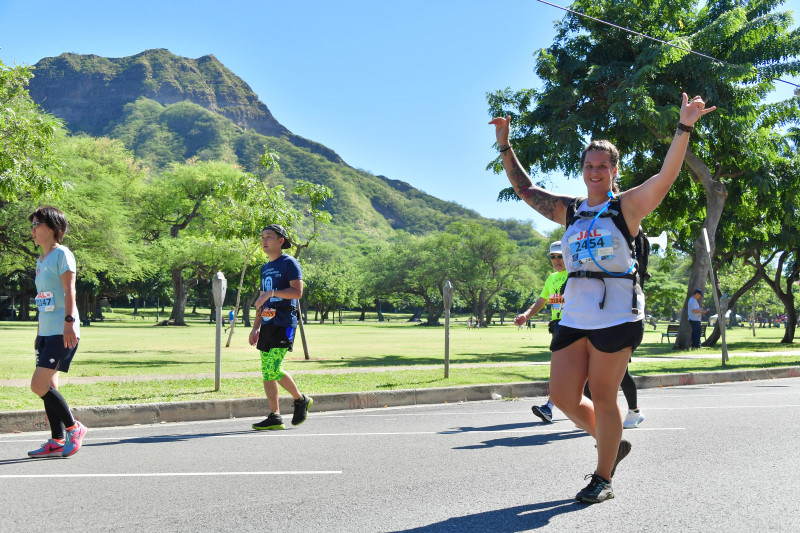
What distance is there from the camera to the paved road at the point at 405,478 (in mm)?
3654

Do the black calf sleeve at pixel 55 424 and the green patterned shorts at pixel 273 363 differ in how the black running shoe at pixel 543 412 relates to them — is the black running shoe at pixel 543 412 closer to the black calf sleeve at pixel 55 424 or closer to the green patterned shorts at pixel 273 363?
the green patterned shorts at pixel 273 363

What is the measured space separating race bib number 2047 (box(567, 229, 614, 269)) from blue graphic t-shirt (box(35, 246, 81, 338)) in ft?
12.3

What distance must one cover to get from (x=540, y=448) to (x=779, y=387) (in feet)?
24.8

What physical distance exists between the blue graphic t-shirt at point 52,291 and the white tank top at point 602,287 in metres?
3.77

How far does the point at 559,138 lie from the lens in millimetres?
18922

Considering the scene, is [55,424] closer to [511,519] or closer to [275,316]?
[275,316]

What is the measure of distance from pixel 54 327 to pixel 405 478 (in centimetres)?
291

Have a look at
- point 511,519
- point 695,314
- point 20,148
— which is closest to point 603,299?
point 511,519

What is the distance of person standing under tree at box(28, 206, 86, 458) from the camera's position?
530 cm

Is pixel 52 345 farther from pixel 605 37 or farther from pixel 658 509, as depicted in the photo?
pixel 605 37

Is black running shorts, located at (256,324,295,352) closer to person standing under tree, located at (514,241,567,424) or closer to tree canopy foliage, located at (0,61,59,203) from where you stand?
person standing under tree, located at (514,241,567,424)

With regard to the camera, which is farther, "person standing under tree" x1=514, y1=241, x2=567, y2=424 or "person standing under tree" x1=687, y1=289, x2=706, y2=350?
"person standing under tree" x1=687, y1=289, x2=706, y2=350

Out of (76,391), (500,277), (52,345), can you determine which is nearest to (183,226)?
(500,277)

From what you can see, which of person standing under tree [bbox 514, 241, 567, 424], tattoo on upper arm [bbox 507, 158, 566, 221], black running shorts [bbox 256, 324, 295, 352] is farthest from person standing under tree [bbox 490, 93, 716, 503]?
black running shorts [bbox 256, 324, 295, 352]
